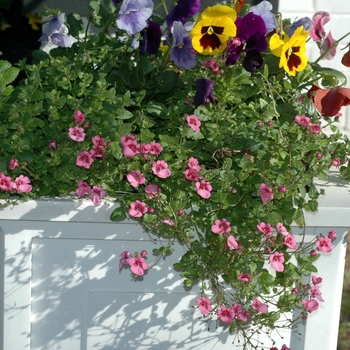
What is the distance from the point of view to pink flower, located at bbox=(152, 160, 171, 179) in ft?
5.37

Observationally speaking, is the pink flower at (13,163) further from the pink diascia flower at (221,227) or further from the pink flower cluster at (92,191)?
the pink diascia flower at (221,227)

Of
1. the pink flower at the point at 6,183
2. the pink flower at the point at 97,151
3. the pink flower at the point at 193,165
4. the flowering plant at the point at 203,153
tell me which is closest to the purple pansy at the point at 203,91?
the flowering plant at the point at 203,153

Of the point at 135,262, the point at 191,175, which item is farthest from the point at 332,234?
the point at 135,262

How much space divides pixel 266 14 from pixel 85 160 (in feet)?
2.04

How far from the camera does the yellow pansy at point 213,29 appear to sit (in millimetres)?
1716

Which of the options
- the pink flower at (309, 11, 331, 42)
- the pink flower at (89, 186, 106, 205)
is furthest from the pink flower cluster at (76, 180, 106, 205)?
the pink flower at (309, 11, 331, 42)

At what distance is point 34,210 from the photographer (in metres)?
1.69

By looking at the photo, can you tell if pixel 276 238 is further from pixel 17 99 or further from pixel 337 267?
pixel 17 99

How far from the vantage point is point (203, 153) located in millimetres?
1797

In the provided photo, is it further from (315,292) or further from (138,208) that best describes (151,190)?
(315,292)

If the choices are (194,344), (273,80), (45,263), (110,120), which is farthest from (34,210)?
(273,80)

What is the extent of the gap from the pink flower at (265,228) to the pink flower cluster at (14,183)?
54cm

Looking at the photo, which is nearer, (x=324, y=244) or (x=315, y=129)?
(x=324, y=244)

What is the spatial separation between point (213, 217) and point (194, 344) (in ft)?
1.23
